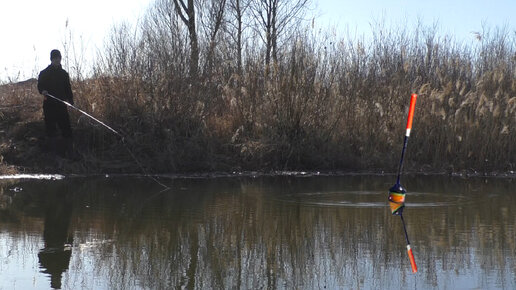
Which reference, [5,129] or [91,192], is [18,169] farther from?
[91,192]

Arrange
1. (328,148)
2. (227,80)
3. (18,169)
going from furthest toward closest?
(227,80) → (328,148) → (18,169)

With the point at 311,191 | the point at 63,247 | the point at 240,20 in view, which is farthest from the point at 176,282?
the point at 240,20

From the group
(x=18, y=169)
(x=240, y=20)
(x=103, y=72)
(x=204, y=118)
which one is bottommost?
(x=18, y=169)

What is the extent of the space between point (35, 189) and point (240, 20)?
65.6 feet

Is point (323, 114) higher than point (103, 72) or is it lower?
lower

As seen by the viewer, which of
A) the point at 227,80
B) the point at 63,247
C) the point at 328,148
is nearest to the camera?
the point at 63,247

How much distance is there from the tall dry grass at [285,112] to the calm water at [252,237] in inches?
115

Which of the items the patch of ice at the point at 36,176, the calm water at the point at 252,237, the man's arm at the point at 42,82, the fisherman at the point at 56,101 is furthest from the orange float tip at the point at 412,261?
the man's arm at the point at 42,82

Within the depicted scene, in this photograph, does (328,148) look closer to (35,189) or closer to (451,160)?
(451,160)

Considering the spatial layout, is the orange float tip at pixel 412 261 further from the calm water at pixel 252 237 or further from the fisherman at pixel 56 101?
the fisherman at pixel 56 101

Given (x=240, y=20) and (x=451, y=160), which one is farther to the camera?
(x=240, y=20)

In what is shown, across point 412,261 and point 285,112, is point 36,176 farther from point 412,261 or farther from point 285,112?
point 412,261

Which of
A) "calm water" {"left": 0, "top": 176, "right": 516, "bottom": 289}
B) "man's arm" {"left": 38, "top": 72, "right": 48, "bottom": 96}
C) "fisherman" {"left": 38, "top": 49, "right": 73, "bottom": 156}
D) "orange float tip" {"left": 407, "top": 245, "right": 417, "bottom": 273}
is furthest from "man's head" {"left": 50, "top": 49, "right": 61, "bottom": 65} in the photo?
"orange float tip" {"left": 407, "top": 245, "right": 417, "bottom": 273}

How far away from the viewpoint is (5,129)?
16656 mm
